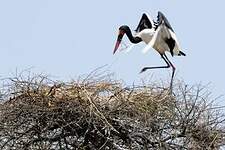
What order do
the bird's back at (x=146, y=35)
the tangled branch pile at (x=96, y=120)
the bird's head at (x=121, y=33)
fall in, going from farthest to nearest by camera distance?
the bird's head at (x=121, y=33), the bird's back at (x=146, y=35), the tangled branch pile at (x=96, y=120)

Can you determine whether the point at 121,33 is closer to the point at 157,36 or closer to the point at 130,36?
the point at 130,36

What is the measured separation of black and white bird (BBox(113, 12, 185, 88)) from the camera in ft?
40.5

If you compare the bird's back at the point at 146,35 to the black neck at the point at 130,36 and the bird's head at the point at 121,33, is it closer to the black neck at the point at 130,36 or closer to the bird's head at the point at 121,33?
the black neck at the point at 130,36

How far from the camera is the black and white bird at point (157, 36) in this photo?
1234 centimetres

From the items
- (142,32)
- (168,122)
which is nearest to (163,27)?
(142,32)

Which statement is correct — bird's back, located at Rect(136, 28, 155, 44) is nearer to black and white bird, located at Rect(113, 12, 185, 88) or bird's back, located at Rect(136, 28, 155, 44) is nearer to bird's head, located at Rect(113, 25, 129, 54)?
black and white bird, located at Rect(113, 12, 185, 88)

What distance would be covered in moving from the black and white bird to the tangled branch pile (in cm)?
238

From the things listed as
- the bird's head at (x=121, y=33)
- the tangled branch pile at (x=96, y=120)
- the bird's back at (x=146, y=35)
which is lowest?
the tangled branch pile at (x=96, y=120)

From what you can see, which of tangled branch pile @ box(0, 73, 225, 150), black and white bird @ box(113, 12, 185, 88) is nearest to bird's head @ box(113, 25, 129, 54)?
black and white bird @ box(113, 12, 185, 88)

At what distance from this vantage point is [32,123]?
9.74 m

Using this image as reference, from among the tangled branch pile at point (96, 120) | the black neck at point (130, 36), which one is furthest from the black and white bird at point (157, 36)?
the tangled branch pile at point (96, 120)

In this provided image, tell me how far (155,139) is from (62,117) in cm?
103

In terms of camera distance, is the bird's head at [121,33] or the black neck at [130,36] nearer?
the black neck at [130,36]

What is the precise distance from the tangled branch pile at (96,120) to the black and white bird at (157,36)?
7.82ft
